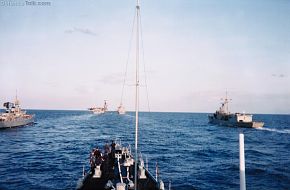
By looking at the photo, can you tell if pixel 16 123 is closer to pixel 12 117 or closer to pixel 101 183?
pixel 12 117

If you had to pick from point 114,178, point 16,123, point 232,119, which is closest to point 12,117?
point 16,123

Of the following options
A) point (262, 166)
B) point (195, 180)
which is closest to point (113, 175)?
point (195, 180)

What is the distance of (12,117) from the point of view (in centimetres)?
10525

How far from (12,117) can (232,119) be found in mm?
88437

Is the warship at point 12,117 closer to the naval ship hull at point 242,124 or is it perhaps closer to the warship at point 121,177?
the warship at point 121,177

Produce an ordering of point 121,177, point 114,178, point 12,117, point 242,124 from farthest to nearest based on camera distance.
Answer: point 242,124
point 12,117
point 114,178
point 121,177

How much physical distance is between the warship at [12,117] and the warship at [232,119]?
86497mm

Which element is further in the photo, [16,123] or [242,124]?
[242,124]

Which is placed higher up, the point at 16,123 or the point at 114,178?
the point at 114,178

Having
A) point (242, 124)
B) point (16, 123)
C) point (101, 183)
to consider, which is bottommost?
point (242, 124)

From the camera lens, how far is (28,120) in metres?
120

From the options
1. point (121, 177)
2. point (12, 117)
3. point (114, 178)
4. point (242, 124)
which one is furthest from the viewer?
point (242, 124)

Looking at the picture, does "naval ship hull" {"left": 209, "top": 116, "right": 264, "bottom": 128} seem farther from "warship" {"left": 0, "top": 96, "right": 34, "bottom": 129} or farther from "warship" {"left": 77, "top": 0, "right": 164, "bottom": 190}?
"warship" {"left": 77, "top": 0, "right": 164, "bottom": 190}

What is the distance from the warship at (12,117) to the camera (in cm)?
9862
